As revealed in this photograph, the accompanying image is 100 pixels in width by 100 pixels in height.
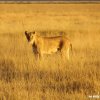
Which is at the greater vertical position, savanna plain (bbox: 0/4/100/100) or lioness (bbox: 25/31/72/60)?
lioness (bbox: 25/31/72/60)

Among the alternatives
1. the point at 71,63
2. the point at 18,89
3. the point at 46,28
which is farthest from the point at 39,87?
the point at 46,28

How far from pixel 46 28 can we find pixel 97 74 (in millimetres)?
13109

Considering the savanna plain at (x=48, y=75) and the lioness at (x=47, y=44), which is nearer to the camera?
the savanna plain at (x=48, y=75)

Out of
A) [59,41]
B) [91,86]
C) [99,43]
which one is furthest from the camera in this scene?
[99,43]

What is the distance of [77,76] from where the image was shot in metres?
9.48

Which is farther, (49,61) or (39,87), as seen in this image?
(49,61)

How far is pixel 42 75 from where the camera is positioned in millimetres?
9688

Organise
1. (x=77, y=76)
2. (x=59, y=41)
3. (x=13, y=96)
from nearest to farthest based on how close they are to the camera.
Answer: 1. (x=13, y=96)
2. (x=77, y=76)
3. (x=59, y=41)

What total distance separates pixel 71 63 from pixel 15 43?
4972 millimetres

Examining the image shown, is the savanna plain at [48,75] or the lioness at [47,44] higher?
the lioness at [47,44]

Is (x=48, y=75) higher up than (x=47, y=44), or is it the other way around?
(x=47, y=44)

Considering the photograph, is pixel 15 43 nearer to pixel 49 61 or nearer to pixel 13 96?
pixel 49 61

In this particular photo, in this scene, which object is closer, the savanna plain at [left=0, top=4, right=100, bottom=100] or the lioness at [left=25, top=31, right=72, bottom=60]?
the savanna plain at [left=0, top=4, right=100, bottom=100]

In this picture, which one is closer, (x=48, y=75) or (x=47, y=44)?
(x=48, y=75)
